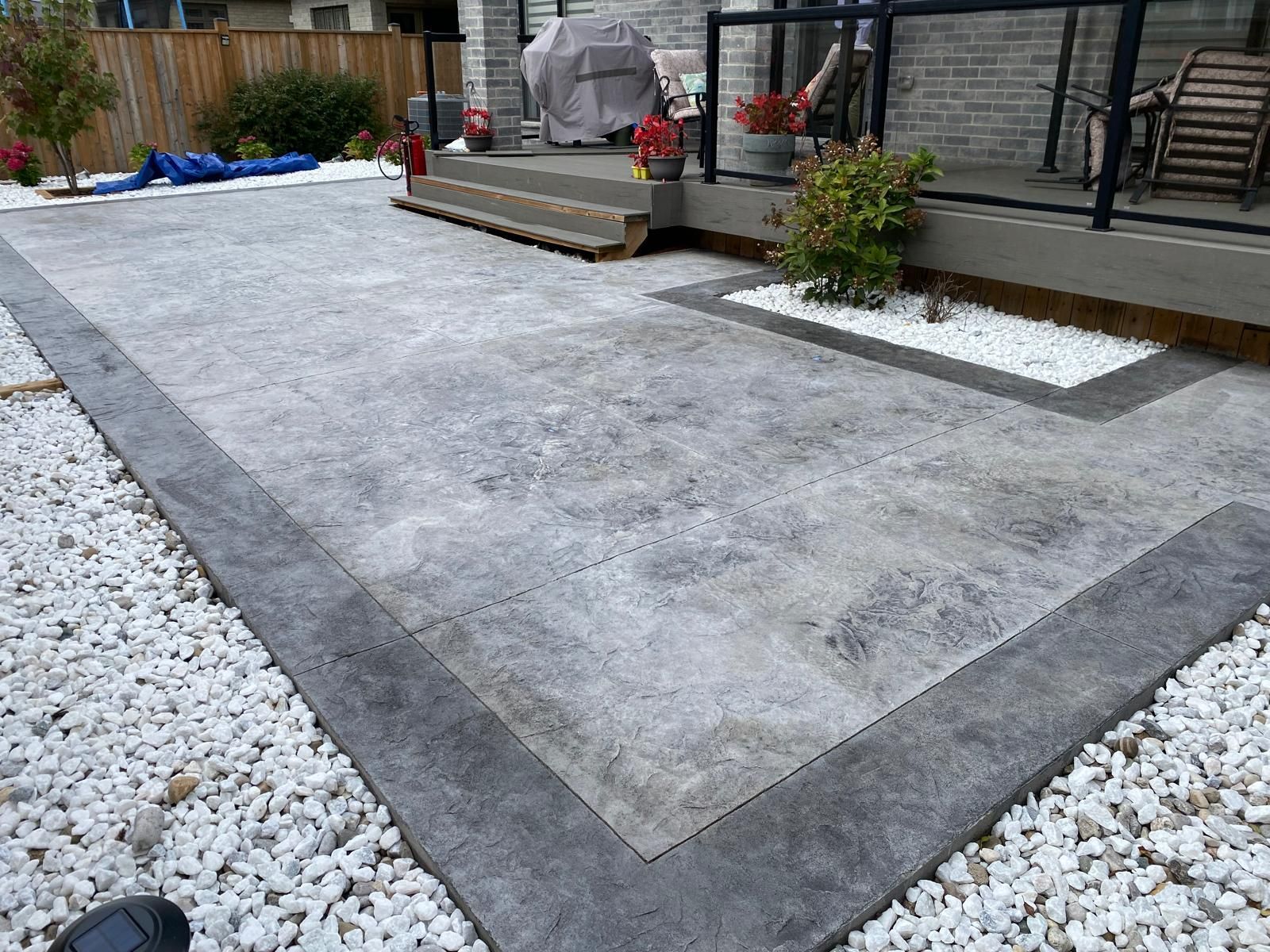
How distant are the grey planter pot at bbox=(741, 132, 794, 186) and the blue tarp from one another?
25.4 ft

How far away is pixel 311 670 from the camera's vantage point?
228 cm

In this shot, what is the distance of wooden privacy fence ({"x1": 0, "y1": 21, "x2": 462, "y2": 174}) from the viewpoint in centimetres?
1183

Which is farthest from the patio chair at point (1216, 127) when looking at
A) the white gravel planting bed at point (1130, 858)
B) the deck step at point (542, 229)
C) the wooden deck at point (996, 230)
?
the white gravel planting bed at point (1130, 858)

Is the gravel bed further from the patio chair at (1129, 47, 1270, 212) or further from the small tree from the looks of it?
the small tree

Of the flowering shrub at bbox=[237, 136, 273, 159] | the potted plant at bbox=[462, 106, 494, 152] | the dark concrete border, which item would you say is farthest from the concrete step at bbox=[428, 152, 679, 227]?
the flowering shrub at bbox=[237, 136, 273, 159]

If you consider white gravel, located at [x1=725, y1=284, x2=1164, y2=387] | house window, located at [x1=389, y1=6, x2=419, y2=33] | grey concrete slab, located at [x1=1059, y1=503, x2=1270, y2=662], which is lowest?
grey concrete slab, located at [x1=1059, y1=503, x2=1270, y2=662]

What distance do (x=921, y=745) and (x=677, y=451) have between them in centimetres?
175

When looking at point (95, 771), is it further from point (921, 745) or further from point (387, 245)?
point (387, 245)

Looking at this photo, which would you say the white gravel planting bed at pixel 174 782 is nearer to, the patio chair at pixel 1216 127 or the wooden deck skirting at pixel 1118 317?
the wooden deck skirting at pixel 1118 317

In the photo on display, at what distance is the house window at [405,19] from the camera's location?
18188mm

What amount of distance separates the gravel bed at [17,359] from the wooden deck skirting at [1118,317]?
490 cm

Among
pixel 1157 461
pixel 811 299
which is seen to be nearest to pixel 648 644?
pixel 1157 461

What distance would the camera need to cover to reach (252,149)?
12484mm

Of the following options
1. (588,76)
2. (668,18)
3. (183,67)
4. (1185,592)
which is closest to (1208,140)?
(1185,592)
